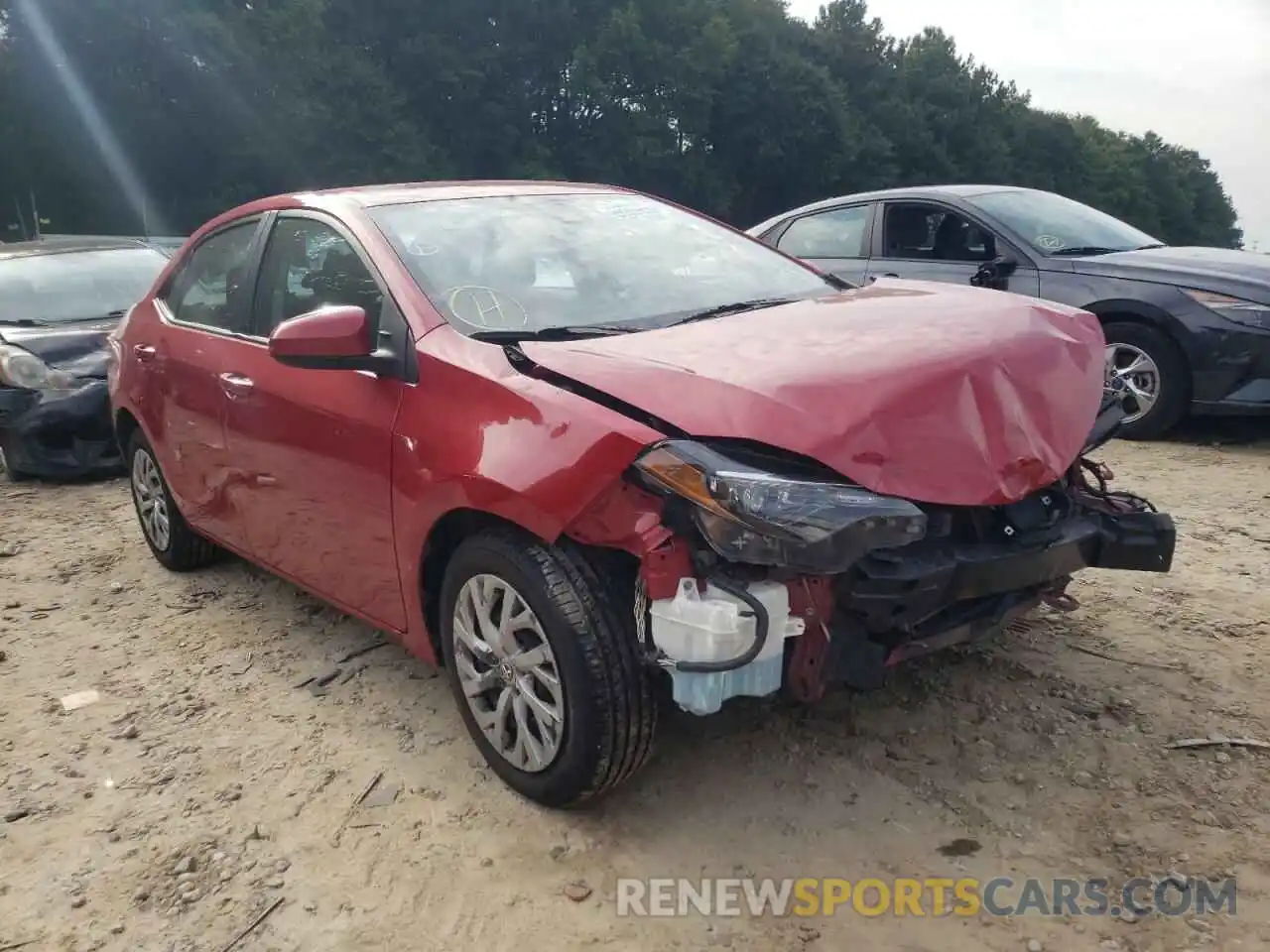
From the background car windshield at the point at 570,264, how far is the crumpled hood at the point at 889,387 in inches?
10.1

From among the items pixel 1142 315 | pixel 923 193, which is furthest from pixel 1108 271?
pixel 923 193

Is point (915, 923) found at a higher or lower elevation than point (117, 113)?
lower

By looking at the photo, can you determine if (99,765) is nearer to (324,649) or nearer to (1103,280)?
(324,649)

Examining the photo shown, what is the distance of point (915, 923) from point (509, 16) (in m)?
37.6

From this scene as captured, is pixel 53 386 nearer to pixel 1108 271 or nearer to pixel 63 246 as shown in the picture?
pixel 63 246

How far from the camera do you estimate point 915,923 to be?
2.26 metres

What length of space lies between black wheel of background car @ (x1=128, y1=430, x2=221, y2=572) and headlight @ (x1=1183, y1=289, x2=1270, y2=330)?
206 inches

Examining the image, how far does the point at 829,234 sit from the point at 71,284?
5.24 m

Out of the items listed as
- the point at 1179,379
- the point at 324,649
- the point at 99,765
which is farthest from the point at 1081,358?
the point at 1179,379

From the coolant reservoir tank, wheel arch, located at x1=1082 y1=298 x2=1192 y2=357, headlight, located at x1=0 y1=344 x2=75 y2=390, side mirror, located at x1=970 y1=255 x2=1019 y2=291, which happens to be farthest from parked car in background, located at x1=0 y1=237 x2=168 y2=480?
wheel arch, located at x1=1082 y1=298 x2=1192 y2=357

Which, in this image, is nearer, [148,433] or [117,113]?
[148,433]

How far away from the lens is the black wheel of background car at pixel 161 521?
4.48 metres

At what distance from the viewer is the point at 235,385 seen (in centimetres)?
357

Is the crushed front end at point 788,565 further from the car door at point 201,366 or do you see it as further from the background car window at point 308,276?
the car door at point 201,366
